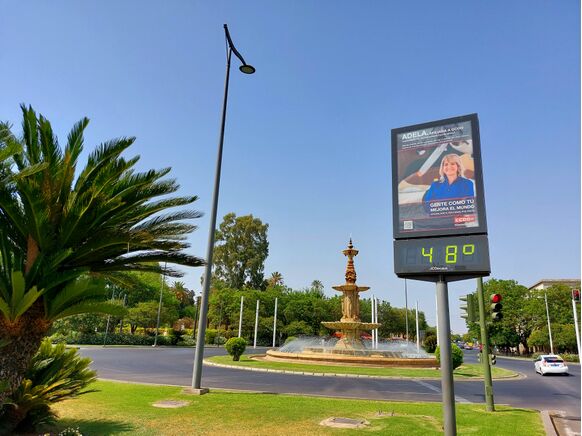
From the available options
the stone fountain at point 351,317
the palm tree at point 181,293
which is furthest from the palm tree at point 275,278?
the stone fountain at point 351,317

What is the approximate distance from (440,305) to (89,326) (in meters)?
Result: 48.6

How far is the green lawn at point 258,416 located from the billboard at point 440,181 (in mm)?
4017

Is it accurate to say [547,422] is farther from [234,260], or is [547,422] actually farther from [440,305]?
[234,260]

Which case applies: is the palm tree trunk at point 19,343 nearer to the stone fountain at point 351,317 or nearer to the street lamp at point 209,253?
the street lamp at point 209,253

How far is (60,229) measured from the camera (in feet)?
24.8

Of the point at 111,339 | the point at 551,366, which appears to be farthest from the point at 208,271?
the point at 111,339

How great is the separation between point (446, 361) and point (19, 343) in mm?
7049

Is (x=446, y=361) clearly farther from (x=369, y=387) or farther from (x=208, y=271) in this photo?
(x=369, y=387)

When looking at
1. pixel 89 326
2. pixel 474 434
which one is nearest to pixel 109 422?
pixel 474 434

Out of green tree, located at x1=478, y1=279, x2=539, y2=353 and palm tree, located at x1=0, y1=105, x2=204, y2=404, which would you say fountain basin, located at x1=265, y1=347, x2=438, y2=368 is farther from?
green tree, located at x1=478, y1=279, x2=539, y2=353

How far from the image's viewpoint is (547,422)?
29.4 ft

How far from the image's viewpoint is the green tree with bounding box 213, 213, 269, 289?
62594mm

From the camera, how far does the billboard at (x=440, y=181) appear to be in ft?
21.6

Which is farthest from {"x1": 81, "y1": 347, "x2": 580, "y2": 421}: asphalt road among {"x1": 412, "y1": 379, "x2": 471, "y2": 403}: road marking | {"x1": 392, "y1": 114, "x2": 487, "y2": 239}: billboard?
{"x1": 392, "y1": 114, "x2": 487, "y2": 239}: billboard
